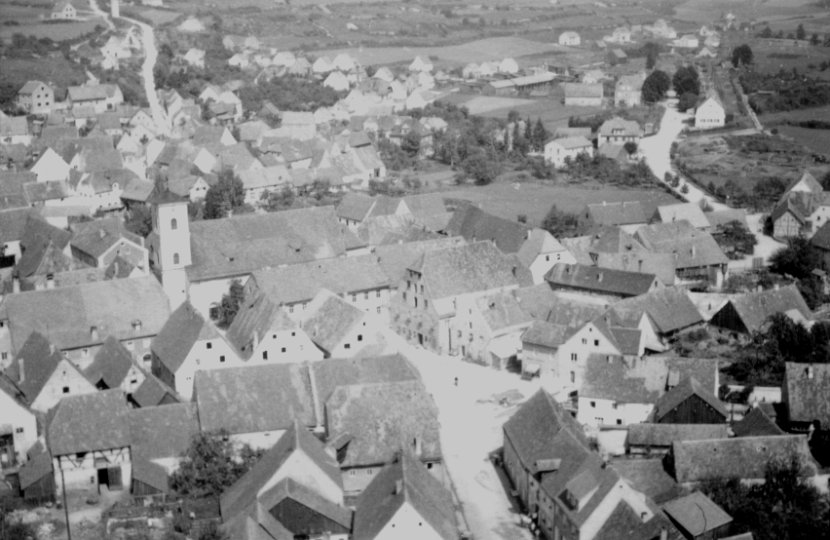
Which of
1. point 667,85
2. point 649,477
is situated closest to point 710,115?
point 667,85

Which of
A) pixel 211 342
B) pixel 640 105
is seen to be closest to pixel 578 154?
pixel 640 105

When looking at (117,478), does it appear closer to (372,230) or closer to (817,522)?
(817,522)

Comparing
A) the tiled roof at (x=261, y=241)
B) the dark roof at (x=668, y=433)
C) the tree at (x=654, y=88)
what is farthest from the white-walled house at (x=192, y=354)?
the tree at (x=654, y=88)

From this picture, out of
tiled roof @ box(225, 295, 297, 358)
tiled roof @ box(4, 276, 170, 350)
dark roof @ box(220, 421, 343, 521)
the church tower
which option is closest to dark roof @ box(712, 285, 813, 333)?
tiled roof @ box(225, 295, 297, 358)

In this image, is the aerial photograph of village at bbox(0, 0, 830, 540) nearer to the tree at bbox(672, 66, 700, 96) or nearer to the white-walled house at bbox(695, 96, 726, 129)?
the white-walled house at bbox(695, 96, 726, 129)

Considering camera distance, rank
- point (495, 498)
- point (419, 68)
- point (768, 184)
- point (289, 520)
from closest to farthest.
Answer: point (289, 520)
point (495, 498)
point (768, 184)
point (419, 68)

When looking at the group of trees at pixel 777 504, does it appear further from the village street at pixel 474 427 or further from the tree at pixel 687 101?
the tree at pixel 687 101

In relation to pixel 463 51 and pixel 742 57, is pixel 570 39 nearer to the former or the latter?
pixel 463 51
